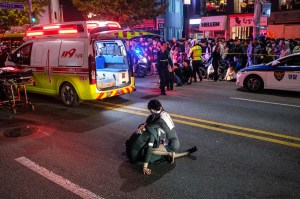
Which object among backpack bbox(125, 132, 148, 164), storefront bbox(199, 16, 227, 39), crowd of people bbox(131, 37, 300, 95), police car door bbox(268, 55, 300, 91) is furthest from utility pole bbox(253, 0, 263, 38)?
storefront bbox(199, 16, 227, 39)

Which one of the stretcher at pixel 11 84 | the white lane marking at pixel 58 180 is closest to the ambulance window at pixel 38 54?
the stretcher at pixel 11 84

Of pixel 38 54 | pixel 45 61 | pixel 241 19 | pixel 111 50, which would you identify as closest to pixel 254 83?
pixel 111 50

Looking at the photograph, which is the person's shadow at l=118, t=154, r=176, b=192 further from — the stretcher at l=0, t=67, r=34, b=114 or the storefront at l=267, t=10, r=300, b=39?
the storefront at l=267, t=10, r=300, b=39

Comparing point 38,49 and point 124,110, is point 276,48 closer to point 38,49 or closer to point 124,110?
point 124,110

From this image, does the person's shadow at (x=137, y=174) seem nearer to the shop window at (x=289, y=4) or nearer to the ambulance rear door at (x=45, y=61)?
the ambulance rear door at (x=45, y=61)

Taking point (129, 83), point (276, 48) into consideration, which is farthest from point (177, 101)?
point (276, 48)

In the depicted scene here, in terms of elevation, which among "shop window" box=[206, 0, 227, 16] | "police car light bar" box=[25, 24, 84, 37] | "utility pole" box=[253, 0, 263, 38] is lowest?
"police car light bar" box=[25, 24, 84, 37]

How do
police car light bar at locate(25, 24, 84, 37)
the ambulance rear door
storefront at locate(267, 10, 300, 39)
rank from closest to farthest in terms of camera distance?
police car light bar at locate(25, 24, 84, 37), the ambulance rear door, storefront at locate(267, 10, 300, 39)

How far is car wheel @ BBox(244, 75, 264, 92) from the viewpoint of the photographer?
437 inches

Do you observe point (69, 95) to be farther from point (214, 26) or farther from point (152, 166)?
point (214, 26)

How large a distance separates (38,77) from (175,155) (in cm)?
642

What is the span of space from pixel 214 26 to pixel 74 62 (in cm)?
2571

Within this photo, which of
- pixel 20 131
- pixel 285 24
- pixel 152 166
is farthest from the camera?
pixel 285 24

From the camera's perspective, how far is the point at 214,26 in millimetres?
31734
